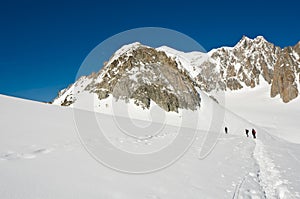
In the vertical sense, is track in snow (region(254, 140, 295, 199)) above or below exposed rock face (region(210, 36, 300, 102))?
below

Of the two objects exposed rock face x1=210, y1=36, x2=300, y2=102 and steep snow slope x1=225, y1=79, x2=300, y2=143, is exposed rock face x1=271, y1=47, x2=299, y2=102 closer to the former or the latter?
exposed rock face x1=210, y1=36, x2=300, y2=102

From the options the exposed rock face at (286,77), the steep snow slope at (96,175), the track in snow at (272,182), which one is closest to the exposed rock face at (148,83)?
the track in snow at (272,182)

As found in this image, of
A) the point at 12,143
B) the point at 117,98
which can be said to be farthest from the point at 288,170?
the point at 117,98

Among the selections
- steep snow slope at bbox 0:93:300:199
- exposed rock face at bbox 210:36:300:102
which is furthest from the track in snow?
exposed rock face at bbox 210:36:300:102

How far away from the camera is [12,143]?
868 cm

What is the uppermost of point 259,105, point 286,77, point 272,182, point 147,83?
point 286,77

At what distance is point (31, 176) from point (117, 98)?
6139 centimetres

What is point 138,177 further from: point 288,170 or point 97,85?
point 97,85

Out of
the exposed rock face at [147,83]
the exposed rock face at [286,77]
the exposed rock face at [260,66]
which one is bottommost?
the exposed rock face at [147,83]

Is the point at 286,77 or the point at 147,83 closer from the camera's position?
the point at 147,83

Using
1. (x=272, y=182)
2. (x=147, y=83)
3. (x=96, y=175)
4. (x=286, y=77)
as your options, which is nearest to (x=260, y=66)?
(x=286, y=77)

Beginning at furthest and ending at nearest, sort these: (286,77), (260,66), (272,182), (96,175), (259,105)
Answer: (260,66) → (259,105) → (286,77) → (272,182) → (96,175)

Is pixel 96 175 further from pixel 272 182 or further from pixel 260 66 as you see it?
pixel 260 66

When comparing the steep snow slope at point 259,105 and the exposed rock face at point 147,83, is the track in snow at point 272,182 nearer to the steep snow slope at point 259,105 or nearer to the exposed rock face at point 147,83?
the exposed rock face at point 147,83
